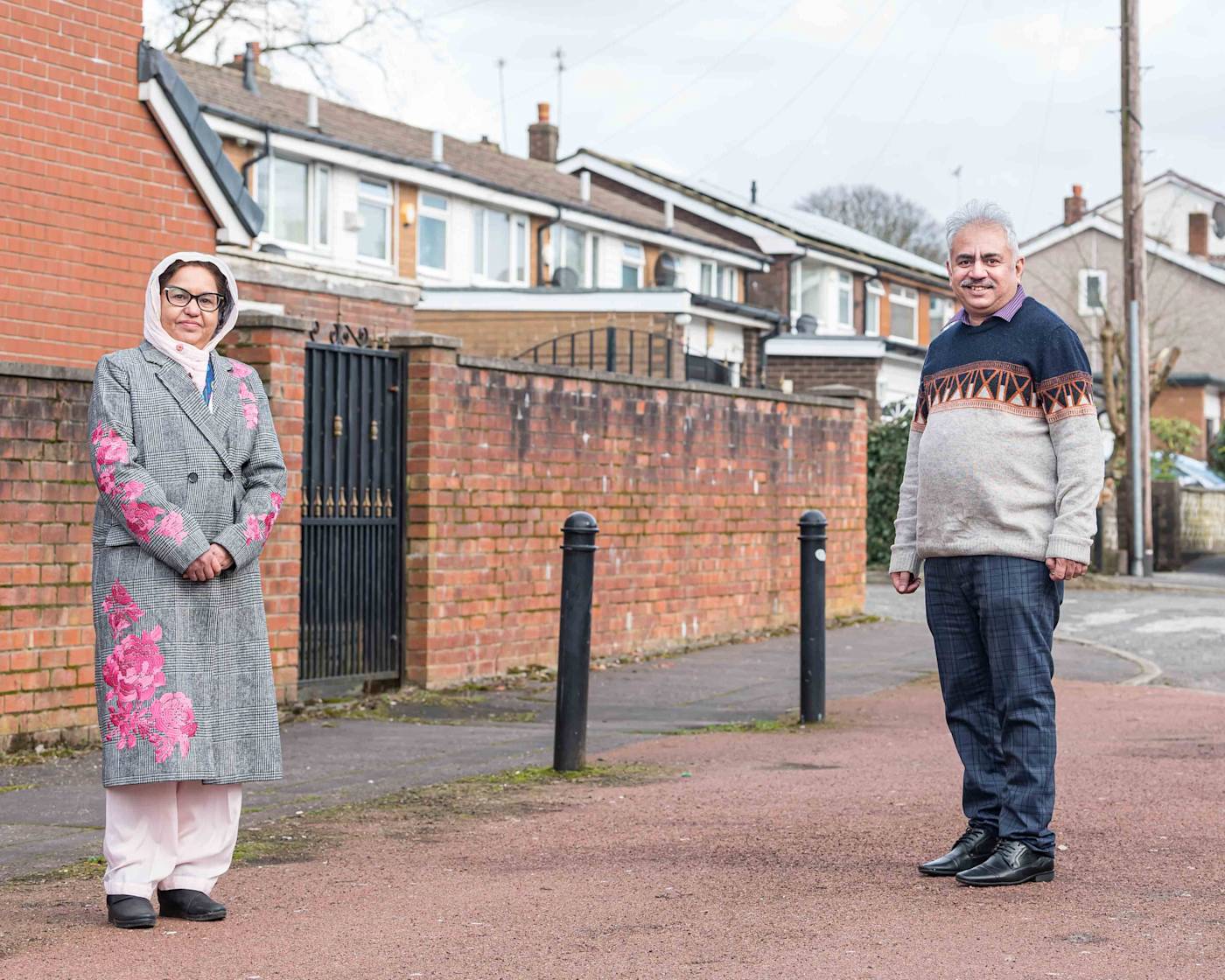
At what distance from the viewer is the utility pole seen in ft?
79.0

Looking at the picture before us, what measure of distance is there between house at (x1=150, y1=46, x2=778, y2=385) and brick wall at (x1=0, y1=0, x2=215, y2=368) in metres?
7.57

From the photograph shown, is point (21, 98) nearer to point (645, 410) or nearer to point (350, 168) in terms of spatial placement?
point (645, 410)

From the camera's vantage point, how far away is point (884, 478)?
24672mm

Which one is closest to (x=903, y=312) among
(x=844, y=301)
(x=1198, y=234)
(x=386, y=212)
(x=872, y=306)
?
(x=872, y=306)

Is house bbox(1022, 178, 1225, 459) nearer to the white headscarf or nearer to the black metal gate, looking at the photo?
the black metal gate

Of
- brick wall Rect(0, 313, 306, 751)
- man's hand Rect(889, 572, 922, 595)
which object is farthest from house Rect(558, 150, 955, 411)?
man's hand Rect(889, 572, 922, 595)

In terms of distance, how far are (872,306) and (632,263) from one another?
1127 cm

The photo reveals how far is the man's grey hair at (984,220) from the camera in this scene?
5281 millimetres

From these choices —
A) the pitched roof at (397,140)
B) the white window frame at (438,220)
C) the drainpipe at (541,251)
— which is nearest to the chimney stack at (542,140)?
the pitched roof at (397,140)

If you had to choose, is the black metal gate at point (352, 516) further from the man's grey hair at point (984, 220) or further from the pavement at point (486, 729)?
the man's grey hair at point (984, 220)

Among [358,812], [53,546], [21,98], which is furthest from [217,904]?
[21,98]

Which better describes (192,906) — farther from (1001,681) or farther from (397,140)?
(397,140)

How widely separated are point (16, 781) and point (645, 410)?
6.29m

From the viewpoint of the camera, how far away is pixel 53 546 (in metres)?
7.83
